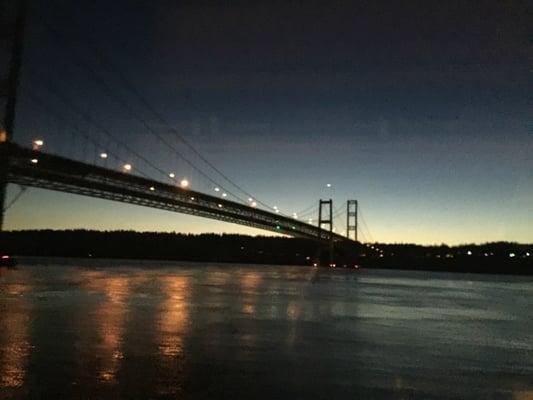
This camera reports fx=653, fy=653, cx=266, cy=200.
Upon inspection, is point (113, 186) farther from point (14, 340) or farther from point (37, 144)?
point (14, 340)

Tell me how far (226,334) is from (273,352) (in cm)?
229

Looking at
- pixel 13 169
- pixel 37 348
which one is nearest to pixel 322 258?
pixel 13 169

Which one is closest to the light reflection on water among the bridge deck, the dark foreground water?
the dark foreground water

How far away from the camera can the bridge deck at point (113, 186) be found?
40.5m

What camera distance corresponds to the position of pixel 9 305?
57.3ft

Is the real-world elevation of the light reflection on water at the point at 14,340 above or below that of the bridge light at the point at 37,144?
below

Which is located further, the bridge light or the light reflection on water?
the bridge light

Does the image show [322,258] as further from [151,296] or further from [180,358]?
[180,358]

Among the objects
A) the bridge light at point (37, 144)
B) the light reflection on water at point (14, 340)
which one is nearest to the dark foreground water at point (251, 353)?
the light reflection on water at point (14, 340)

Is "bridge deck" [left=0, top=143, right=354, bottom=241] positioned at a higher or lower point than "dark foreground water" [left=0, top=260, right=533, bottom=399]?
higher

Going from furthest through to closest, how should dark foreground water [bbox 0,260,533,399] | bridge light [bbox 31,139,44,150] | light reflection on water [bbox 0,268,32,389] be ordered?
1. bridge light [bbox 31,139,44,150]
2. light reflection on water [bbox 0,268,32,389]
3. dark foreground water [bbox 0,260,533,399]

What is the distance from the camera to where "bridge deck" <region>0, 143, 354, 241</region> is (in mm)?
40469

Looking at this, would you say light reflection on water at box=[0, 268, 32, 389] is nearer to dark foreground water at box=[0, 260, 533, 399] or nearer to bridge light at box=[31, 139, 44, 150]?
dark foreground water at box=[0, 260, 533, 399]

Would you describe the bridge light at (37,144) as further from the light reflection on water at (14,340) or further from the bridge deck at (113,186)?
the light reflection on water at (14,340)
